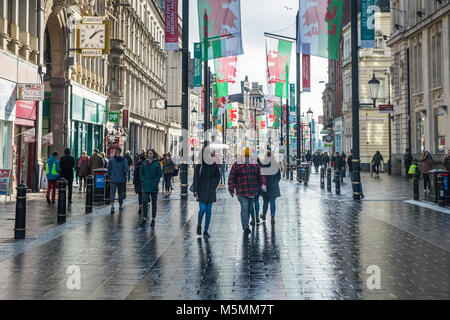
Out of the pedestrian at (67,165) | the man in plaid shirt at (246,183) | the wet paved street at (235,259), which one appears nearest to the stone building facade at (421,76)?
the wet paved street at (235,259)

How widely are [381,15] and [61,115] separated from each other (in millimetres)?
38239

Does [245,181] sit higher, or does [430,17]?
[430,17]

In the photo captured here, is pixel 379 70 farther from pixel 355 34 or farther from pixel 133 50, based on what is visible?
pixel 355 34

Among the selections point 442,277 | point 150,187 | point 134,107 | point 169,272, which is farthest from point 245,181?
point 134,107

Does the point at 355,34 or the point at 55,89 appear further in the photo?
the point at 55,89

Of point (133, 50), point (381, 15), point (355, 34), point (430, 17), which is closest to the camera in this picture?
point (355, 34)

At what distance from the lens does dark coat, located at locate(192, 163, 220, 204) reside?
1062cm

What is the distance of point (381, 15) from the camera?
5353 centimetres

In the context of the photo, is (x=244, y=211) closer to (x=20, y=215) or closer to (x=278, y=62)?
(x=20, y=215)

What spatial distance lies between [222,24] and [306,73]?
→ 11.0m

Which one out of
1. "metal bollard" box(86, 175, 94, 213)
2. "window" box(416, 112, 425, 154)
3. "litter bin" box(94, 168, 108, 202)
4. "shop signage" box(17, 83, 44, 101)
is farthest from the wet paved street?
"window" box(416, 112, 425, 154)

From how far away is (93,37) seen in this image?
23.1 meters

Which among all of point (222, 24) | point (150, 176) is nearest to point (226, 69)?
point (222, 24)

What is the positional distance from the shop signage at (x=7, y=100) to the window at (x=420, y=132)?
2568 cm
